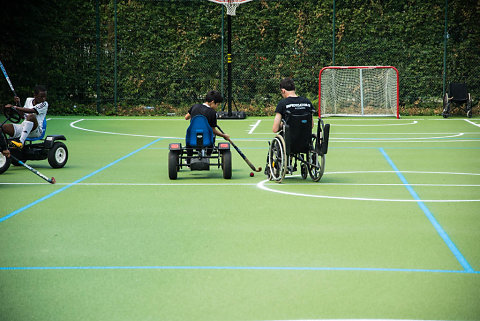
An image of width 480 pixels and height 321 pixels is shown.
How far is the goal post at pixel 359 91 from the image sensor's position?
848 inches

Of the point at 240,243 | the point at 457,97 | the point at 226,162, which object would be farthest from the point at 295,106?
the point at 457,97

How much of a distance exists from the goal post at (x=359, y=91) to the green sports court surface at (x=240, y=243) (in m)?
9.72

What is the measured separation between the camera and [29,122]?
10.7 meters

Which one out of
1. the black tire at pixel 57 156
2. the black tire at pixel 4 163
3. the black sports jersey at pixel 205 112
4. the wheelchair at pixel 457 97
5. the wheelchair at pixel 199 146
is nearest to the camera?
the wheelchair at pixel 199 146

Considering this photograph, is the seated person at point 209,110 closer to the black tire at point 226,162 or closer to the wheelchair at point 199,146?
the wheelchair at point 199,146

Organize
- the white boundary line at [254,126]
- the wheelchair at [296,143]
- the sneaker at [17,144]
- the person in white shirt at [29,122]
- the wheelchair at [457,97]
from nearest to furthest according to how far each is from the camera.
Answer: the wheelchair at [296,143]
the sneaker at [17,144]
the person in white shirt at [29,122]
the white boundary line at [254,126]
the wheelchair at [457,97]

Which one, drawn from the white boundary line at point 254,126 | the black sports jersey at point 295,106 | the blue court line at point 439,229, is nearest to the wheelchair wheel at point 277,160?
the black sports jersey at point 295,106

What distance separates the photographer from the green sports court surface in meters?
4.55

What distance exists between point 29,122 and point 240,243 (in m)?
5.52

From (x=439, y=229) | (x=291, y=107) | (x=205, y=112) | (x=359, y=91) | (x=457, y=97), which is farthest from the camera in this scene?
(x=359, y=91)

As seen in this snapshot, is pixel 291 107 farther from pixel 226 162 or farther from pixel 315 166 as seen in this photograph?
pixel 226 162

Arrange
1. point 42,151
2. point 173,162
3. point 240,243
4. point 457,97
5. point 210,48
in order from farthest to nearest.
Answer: point 210,48
point 457,97
point 42,151
point 173,162
point 240,243

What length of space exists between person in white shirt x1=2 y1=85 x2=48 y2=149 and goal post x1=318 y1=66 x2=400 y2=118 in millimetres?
11466

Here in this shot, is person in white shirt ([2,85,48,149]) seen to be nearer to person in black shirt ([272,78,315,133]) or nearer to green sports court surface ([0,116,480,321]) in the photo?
green sports court surface ([0,116,480,321])
